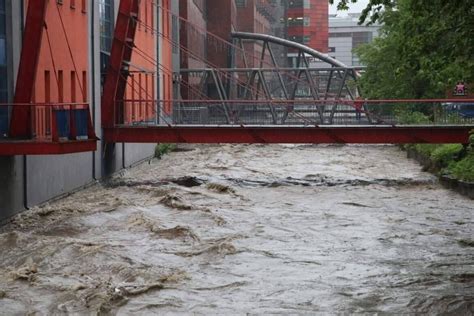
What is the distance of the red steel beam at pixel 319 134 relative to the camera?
4034 centimetres

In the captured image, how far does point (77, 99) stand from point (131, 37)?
4.59 meters

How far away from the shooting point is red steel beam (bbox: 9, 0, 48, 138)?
2760 centimetres

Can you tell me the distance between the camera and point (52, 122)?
27641mm

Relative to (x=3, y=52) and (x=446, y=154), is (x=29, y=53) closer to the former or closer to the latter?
(x=3, y=52)

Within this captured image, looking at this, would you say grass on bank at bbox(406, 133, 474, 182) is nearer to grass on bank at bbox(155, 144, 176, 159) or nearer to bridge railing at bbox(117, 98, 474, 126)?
bridge railing at bbox(117, 98, 474, 126)

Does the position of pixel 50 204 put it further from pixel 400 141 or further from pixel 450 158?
pixel 450 158

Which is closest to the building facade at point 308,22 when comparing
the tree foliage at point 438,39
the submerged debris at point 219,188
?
the submerged debris at point 219,188

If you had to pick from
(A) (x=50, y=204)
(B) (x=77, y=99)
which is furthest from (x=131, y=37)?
(A) (x=50, y=204)

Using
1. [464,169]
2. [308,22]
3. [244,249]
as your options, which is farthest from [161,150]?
[308,22]

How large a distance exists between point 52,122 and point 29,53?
1891 mm

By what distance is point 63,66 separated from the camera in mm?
35781

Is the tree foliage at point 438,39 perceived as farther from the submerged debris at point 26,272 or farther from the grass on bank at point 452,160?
the grass on bank at point 452,160

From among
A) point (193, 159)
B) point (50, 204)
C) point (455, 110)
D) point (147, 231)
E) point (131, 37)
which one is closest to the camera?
point (147, 231)

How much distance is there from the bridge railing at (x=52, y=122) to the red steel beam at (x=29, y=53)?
0.74ft
